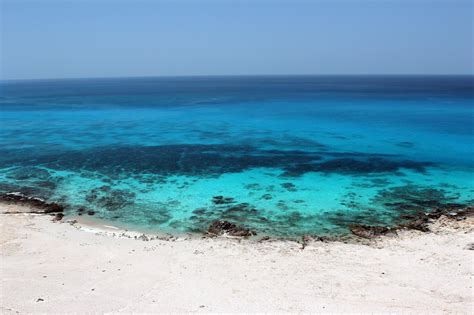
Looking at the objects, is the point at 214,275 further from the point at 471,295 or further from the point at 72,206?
the point at 72,206

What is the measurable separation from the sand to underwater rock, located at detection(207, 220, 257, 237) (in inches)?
43.2

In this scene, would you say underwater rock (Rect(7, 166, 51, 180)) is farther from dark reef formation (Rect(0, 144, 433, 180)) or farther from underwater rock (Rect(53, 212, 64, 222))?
underwater rock (Rect(53, 212, 64, 222))

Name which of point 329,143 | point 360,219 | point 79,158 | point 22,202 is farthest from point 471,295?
point 79,158

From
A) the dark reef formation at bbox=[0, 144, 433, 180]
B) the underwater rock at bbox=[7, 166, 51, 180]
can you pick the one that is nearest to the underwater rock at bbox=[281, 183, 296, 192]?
the dark reef formation at bbox=[0, 144, 433, 180]

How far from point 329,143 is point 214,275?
33737 millimetres

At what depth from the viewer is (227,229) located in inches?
930

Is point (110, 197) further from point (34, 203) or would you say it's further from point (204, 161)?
point (204, 161)

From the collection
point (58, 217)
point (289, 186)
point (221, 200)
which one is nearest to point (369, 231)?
point (289, 186)

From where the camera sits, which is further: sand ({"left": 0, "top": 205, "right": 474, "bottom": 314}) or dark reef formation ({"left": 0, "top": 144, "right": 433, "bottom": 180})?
dark reef formation ({"left": 0, "top": 144, "right": 433, "bottom": 180})

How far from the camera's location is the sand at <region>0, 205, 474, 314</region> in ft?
51.7

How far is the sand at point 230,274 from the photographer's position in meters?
15.8

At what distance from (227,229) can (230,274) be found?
5.41 meters

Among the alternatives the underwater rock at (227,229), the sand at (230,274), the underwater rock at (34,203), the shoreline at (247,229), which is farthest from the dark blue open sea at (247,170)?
the sand at (230,274)

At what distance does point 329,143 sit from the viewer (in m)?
48.3
